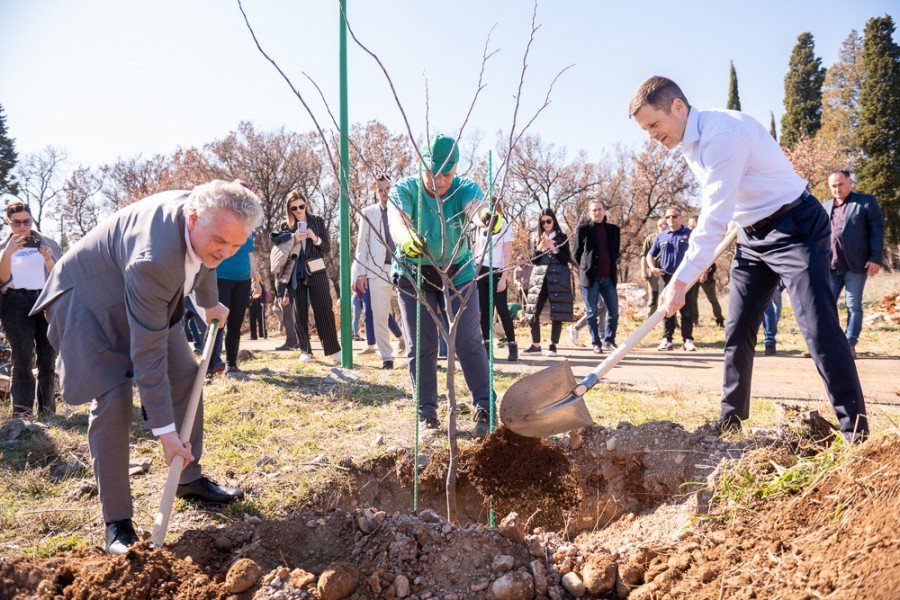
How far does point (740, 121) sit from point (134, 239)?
272cm

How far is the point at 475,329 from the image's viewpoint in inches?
152

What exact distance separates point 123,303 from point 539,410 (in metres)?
1.97

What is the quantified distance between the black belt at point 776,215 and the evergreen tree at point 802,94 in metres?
31.4

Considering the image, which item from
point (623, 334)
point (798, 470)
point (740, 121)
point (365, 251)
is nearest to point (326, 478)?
point (798, 470)

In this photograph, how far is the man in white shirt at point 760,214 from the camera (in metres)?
2.89

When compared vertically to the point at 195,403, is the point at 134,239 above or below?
above

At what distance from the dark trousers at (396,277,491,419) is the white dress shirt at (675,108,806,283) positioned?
1342mm

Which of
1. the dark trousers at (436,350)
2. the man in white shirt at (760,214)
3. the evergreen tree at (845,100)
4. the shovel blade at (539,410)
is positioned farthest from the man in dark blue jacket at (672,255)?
the evergreen tree at (845,100)

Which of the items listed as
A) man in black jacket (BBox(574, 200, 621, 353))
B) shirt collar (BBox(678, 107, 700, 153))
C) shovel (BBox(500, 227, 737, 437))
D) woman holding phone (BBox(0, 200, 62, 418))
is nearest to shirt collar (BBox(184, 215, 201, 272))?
shovel (BBox(500, 227, 737, 437))

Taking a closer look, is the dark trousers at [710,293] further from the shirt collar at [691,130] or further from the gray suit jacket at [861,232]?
the shirt collar at [691,130]

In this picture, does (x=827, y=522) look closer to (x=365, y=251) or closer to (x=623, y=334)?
(x=365, y=251)

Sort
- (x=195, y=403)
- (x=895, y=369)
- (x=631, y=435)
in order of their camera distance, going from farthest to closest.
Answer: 1. (x=895, y=369)
2. (x=631, y=435)
3. (x=195, y=403)

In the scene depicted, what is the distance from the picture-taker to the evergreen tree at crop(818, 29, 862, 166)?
2552 centimetres

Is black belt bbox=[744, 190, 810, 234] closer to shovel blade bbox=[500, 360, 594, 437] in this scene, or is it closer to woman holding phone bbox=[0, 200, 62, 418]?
shovel blade bbox=[500, 360, 594, 437]
